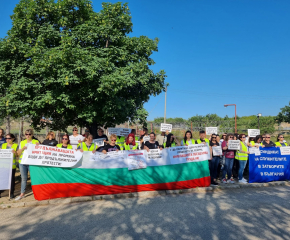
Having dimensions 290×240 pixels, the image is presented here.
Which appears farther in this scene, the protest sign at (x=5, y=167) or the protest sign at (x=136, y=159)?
the protest sign at (x=136, y=159)

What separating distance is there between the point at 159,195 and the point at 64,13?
806 centimetres

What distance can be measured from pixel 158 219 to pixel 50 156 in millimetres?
3367

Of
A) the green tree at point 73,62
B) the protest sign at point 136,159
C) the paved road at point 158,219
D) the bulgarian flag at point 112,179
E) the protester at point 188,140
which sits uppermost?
the green tree at point 73,62

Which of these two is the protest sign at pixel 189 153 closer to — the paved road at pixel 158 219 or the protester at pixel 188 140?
the protester at pixel 188 140

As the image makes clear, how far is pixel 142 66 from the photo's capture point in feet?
30.9

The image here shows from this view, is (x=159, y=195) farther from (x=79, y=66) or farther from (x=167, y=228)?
(x=79, y=66)

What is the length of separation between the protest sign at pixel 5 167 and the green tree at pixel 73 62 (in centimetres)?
229

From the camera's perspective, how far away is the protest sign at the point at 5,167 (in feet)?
21.3

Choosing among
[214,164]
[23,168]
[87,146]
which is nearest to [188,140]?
[214,164]

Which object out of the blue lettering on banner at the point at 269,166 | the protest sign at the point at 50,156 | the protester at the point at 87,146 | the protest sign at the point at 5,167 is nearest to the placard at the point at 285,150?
the blue lettering on banner at the point at 269,166

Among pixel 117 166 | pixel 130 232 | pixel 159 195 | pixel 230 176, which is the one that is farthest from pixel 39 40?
pixel 230 176

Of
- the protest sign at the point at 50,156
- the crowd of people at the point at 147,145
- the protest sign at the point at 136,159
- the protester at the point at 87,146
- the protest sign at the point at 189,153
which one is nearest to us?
the protest sign at the point at 50,156

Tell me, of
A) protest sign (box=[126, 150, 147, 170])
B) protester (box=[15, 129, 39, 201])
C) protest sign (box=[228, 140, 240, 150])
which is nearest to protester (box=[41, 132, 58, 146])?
protester (box=[15, 129, 39, 201])

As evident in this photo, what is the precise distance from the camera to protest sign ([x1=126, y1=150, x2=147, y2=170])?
22.6 ft
